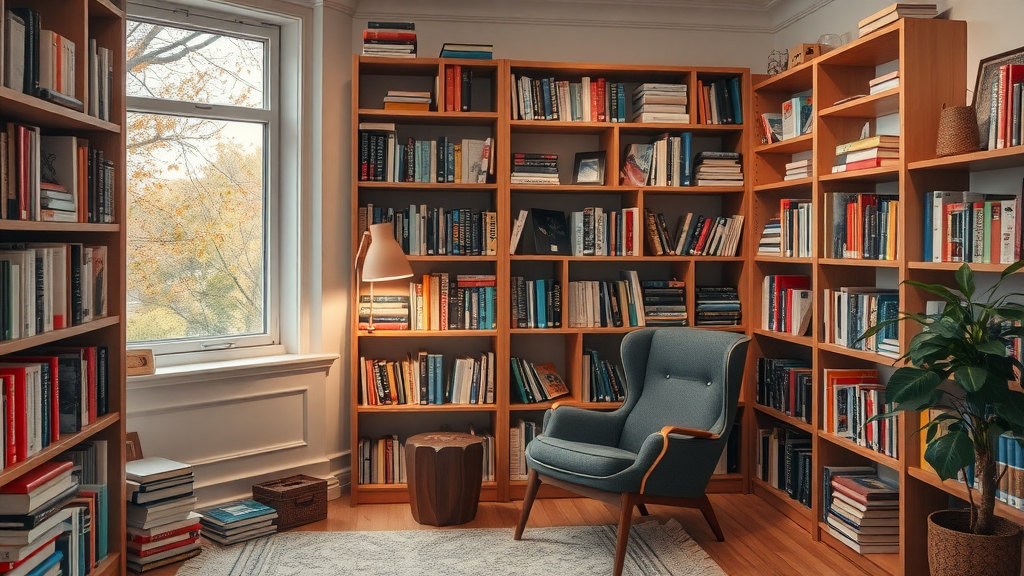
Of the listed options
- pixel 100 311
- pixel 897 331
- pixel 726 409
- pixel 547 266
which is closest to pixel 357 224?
pixel 547 266

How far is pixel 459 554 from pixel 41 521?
169 cm

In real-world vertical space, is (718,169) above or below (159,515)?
above

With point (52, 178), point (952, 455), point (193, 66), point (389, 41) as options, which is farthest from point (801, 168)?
point (52, 178)

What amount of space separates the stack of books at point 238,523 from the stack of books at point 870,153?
303 centimetres

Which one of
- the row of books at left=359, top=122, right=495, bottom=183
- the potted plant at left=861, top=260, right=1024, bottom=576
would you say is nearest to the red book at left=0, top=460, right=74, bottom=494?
the row of books at left=359, top=122, right=495, bottom=183

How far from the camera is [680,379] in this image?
157 inches

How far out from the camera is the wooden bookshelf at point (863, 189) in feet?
10.2

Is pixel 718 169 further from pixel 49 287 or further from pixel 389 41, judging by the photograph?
pixel 49 287

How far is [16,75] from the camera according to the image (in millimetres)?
2303

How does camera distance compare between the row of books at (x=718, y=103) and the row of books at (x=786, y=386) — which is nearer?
the row of books at (x=786, y=386)

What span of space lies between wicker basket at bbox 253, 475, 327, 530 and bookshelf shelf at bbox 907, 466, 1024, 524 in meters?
2.63

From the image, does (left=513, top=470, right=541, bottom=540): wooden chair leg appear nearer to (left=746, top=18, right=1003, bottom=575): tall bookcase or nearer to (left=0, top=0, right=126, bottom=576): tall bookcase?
(left=746, top=18, right=1003, bottom=575): tall bookcase

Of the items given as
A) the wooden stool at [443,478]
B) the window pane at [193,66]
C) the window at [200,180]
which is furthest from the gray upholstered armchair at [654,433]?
the window pane at [193,66]

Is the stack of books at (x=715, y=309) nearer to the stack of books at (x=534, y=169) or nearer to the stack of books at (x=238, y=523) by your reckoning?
the stack of books at (x=534, y=169)
